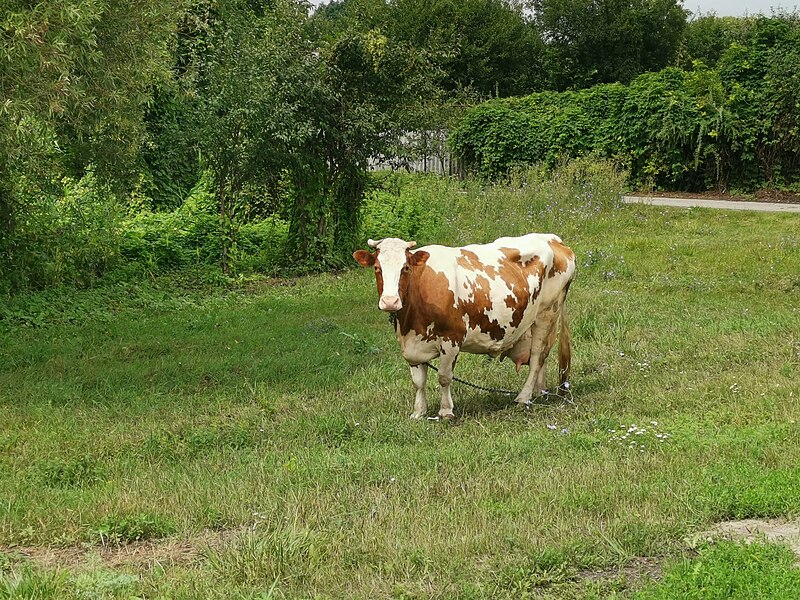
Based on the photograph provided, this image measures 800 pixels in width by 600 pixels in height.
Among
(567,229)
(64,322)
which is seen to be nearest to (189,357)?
(64,322)

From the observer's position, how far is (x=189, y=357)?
10984mm

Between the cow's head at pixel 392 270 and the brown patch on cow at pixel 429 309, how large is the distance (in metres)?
0.13

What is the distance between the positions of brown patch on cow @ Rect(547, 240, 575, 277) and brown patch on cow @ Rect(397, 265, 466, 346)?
136cm

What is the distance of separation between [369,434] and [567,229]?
12288 mm

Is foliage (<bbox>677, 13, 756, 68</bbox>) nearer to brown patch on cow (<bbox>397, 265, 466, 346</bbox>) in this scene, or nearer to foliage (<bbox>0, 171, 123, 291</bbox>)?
foliage (<bbox>0, 171, 123, 291</bbox>)

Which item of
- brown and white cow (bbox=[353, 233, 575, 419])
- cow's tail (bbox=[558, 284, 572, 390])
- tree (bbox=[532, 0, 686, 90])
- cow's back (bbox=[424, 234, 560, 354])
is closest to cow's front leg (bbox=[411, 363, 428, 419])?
brown and white cow (bbox=[353, 233, 575, 419])


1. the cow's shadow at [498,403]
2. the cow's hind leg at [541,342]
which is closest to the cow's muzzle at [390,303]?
the cow's shadow at [498,403]

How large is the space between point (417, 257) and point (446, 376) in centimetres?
116

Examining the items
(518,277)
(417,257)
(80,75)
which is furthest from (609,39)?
(417,257)

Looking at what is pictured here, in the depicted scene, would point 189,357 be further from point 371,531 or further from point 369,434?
point 371,531

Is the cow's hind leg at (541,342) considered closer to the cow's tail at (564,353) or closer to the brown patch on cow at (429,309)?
the cow's tail at (564,353)

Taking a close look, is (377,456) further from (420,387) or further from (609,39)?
(609,39)

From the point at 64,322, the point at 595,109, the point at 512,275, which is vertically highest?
the point at 595,109

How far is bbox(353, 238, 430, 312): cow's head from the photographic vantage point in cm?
759
